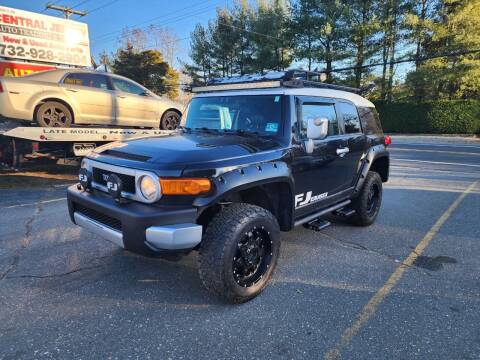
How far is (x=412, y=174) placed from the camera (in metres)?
9.66

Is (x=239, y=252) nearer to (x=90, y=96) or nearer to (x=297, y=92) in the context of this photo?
(x=297, y=92)

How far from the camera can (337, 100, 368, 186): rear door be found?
4445 mm

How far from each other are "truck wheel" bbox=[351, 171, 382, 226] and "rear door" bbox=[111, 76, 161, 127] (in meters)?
5.88

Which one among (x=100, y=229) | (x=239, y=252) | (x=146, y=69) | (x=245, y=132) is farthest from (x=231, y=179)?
(x=146, y=69)

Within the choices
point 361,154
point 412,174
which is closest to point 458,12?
point 412,174

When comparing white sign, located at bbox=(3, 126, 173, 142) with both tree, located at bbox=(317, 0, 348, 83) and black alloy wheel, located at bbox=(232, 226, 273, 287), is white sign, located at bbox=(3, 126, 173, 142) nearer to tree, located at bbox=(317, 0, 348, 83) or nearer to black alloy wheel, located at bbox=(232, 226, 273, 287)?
black alloy wheel, located at bbox=(232, 226, 273, 287)

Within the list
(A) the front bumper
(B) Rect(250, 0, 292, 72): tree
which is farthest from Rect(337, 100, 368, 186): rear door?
(B) Rect(250, 0, 292, 72): tree

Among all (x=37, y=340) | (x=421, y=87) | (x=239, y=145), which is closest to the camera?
(x=37, y=340)

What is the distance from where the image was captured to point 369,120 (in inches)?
204

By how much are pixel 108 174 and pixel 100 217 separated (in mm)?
379

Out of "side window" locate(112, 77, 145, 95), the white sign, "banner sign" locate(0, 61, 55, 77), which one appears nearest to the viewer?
the white sign

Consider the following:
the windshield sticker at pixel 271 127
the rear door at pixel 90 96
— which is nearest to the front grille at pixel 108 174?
the windshield sticker at pixel 271 127

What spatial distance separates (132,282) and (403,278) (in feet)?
8.77

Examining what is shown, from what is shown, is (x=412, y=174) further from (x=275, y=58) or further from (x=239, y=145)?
(x=275, y=58)
